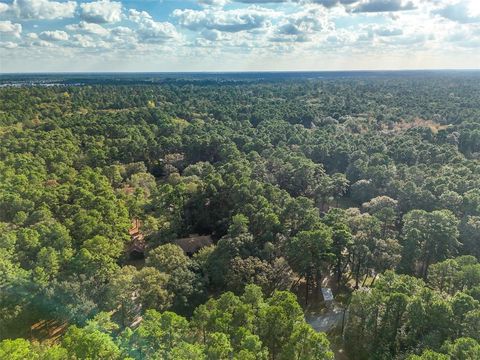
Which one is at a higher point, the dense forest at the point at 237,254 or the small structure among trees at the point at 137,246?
the dense forest at the point at 237,254

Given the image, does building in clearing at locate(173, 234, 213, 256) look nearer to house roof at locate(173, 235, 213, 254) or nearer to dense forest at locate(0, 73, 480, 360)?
house roof at locate(173, 235, 213, 254)

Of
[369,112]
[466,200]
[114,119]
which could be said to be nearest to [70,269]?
[466,200]

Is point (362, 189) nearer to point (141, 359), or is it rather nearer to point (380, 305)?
point (380, 305)

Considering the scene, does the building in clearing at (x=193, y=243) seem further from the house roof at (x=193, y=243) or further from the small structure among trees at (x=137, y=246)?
the small structure among trees at (x=137, y=246)

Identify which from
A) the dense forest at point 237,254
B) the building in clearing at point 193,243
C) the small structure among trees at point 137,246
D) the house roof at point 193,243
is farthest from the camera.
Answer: the small structure among trees at point 137,246

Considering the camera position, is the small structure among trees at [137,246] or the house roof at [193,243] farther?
the small structure among trees at [137,246]

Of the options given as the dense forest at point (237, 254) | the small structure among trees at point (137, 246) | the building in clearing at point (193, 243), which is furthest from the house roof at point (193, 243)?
the small structure among trees at point (137, 246)

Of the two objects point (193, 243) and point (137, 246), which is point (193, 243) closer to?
point (193, 243)

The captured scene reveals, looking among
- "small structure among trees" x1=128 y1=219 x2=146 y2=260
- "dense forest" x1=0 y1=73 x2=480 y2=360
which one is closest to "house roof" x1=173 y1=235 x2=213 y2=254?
"dense forest" x1=0 y1=73 x2=480 y2=360
